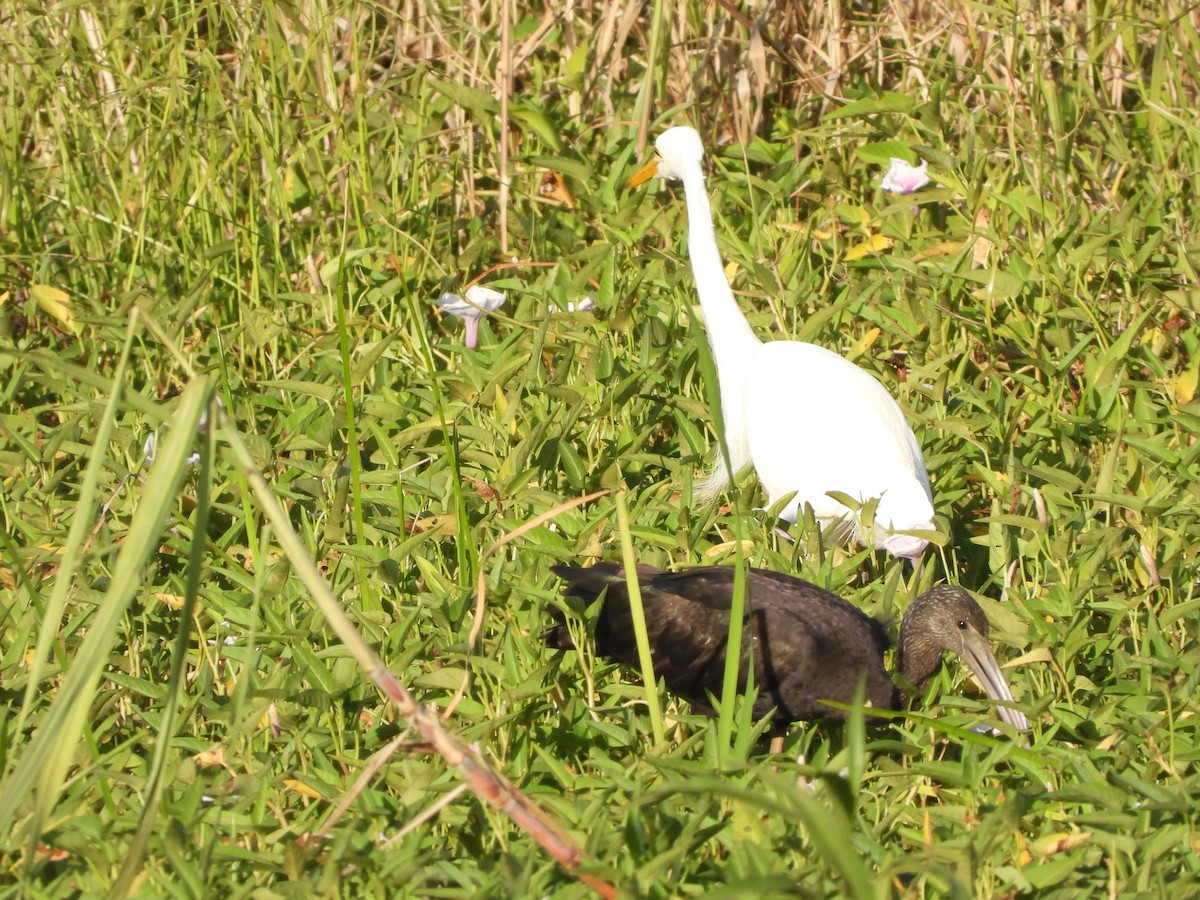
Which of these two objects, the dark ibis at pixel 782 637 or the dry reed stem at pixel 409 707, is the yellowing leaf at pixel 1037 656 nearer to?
the dark ibis at pixel 782 637

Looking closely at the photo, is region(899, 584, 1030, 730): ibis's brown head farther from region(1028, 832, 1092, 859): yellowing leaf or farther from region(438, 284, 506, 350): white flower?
region(438, 284, 506, 350): white flower

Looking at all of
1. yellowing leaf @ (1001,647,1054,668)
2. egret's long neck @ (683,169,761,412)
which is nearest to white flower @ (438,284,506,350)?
egret's long neck @ (683,169,761,412)

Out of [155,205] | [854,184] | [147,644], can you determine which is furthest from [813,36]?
[147,644]

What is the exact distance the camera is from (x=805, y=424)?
12.1 ft

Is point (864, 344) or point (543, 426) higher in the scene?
point (543, 426)

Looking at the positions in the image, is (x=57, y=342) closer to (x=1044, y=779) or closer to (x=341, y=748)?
(x=341, y=748)

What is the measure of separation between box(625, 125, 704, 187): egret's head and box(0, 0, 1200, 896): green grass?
36 cm

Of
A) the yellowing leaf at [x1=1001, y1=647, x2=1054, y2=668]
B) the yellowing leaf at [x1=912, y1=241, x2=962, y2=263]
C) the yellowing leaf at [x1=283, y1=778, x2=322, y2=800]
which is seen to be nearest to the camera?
the yellowing leaf at [x1=283, y1=778, x2=322, y2=800]

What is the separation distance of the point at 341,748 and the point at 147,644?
2.50ft

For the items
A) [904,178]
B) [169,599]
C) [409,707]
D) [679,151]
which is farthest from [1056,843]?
[904,178]

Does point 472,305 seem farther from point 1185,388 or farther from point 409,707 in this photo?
point 409,707

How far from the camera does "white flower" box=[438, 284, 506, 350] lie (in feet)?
14.0

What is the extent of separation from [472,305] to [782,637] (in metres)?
1.63

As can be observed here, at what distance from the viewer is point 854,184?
503 cm
